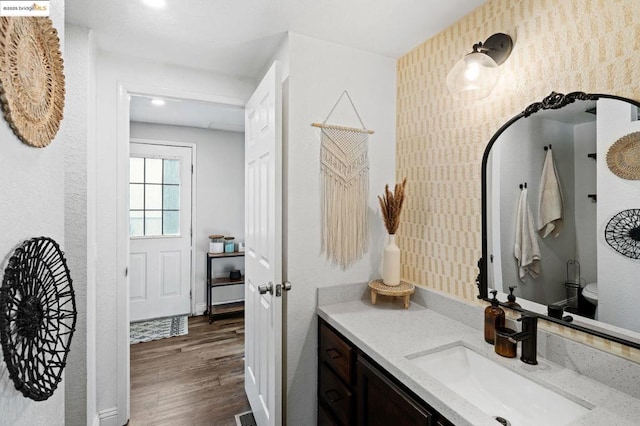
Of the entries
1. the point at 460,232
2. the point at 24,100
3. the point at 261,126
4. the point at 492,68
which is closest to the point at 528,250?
the point at 460,232

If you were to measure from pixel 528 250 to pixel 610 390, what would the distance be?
20.0 inches

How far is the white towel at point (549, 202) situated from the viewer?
3.78ft

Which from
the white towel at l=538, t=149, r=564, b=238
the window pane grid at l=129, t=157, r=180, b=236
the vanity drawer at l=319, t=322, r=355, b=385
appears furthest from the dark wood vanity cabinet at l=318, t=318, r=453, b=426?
the window pane grid at l=129, t=157, r=180, b=236

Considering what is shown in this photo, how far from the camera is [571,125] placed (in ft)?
3.62

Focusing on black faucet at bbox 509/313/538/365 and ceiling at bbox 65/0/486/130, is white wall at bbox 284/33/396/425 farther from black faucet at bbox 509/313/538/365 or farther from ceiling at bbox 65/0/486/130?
black faucet at bbox 509/313/538/365

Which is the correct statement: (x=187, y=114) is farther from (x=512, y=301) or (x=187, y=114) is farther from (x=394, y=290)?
(x=512, y=301)

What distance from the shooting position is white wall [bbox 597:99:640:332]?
957mm

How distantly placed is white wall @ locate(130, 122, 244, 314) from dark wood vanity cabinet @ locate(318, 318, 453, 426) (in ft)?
8.36

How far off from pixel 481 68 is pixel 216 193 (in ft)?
10.8

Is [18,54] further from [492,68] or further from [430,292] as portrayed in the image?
[430,292]

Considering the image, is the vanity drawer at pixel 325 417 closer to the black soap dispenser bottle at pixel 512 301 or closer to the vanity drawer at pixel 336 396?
the vanity drawer at pixel 336 396

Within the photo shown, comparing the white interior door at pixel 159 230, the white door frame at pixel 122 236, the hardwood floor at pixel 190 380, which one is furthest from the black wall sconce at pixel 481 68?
the white interior door at pixel 159 230

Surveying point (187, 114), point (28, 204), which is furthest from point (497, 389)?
point (187, 114)

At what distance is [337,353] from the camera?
4.80 ft
